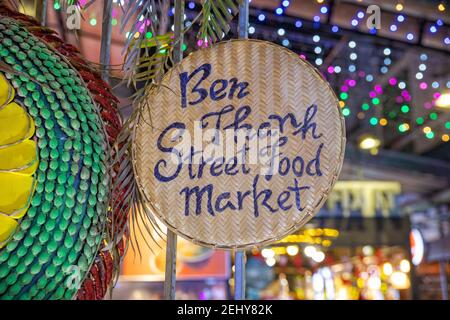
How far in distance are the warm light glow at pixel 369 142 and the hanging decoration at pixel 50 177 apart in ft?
20.1

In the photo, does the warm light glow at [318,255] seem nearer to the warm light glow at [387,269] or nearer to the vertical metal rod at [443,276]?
the warm light glow at [387,269]

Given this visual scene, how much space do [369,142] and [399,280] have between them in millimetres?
1733

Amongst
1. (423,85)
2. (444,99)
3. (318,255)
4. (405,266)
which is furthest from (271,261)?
(444,99)

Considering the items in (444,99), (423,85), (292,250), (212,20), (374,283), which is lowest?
(212,20)

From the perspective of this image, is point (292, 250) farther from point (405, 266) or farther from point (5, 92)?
point (5, 92)

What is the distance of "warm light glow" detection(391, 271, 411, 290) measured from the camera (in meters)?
6.32

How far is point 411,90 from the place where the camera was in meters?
5.47

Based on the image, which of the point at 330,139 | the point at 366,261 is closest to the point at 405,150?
the point at 366,261

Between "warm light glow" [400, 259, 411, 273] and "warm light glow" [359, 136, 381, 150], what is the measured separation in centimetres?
147

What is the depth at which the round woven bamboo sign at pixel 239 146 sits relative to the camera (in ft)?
2.50

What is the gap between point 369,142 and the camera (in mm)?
6570

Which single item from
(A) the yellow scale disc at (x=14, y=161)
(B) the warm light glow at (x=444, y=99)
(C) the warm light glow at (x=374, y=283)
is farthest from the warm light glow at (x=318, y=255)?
(A) the yellow scale disc at (x=14, y=161)
